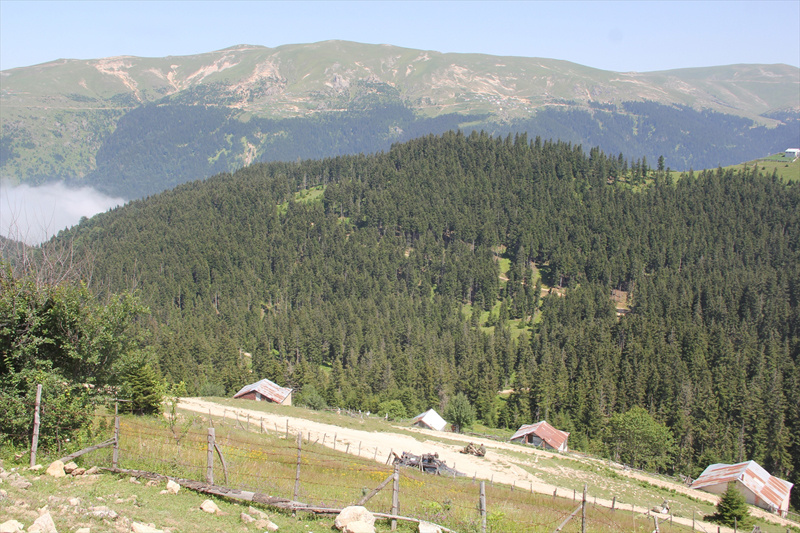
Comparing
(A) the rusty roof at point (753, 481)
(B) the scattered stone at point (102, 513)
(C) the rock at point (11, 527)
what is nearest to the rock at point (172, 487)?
(B) the scattered stone at point (102, 513)

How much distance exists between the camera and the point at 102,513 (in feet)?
51.2

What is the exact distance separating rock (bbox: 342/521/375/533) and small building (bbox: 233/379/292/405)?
63.0 meters

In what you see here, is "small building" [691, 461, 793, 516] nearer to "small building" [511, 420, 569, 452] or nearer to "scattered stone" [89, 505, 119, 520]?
"small building" [511, 420, 569, 452]

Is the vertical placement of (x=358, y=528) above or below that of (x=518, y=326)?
above

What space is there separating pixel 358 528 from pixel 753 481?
64.9 m

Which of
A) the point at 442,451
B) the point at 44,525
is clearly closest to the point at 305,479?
the point at 44,525

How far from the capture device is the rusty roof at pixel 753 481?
2542 inches

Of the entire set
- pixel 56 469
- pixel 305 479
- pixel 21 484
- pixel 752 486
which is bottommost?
pixel 752 486

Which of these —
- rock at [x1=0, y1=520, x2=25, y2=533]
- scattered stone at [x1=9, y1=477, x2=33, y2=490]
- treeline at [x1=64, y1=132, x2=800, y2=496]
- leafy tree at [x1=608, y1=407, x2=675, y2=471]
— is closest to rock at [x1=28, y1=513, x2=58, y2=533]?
rock at [x1=0, y1=520, x2=25, y2=533]

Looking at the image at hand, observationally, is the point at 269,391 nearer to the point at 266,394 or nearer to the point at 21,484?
the point at 266,394

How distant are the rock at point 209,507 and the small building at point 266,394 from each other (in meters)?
61.4

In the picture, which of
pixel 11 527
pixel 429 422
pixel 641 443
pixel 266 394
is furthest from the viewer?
pixel 641 443

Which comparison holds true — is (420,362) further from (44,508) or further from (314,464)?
(44,508)

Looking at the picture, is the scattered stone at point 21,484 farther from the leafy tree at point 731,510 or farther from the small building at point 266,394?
the small building at point 266,394
